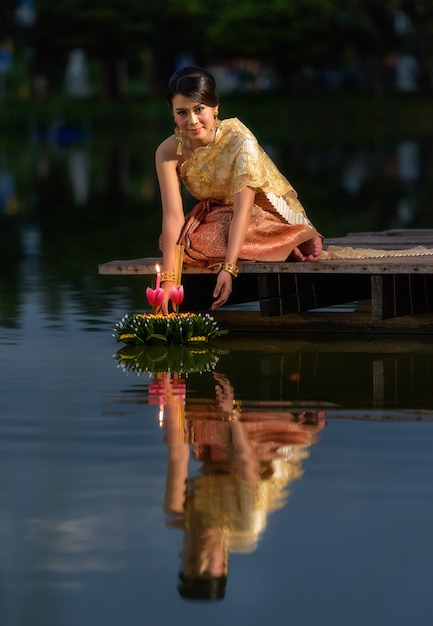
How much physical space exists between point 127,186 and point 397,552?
2684 cm

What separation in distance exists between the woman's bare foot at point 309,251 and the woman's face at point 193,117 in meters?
0.90

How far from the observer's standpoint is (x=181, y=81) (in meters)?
9.77

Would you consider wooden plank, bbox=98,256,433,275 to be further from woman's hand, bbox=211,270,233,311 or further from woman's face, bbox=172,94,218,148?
woman's face, bbox=172,94,218,148

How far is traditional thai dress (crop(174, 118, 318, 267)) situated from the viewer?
10.2 metres

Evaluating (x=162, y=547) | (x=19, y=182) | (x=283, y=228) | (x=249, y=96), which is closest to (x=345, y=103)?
(x=249, y=96)

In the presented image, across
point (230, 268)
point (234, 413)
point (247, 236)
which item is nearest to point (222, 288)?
point (230, 268)

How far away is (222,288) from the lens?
9.77 meters

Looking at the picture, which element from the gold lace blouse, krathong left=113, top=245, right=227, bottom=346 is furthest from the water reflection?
the gold lace blouse

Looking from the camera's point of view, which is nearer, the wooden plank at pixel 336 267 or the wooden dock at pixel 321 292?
the wooden plank at pixel 336 267

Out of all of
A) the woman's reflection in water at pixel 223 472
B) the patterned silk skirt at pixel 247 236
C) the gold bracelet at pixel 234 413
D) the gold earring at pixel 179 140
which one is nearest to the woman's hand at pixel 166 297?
the patterned silk skirt at pixel 247 236

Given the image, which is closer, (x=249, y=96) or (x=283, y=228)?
(x=283, y=228)

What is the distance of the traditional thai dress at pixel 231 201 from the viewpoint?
1018cm

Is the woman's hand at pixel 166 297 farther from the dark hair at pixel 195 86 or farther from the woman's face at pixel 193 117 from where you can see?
the dark hair at pixel 195 86

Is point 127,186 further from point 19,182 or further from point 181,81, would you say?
point 181,81
